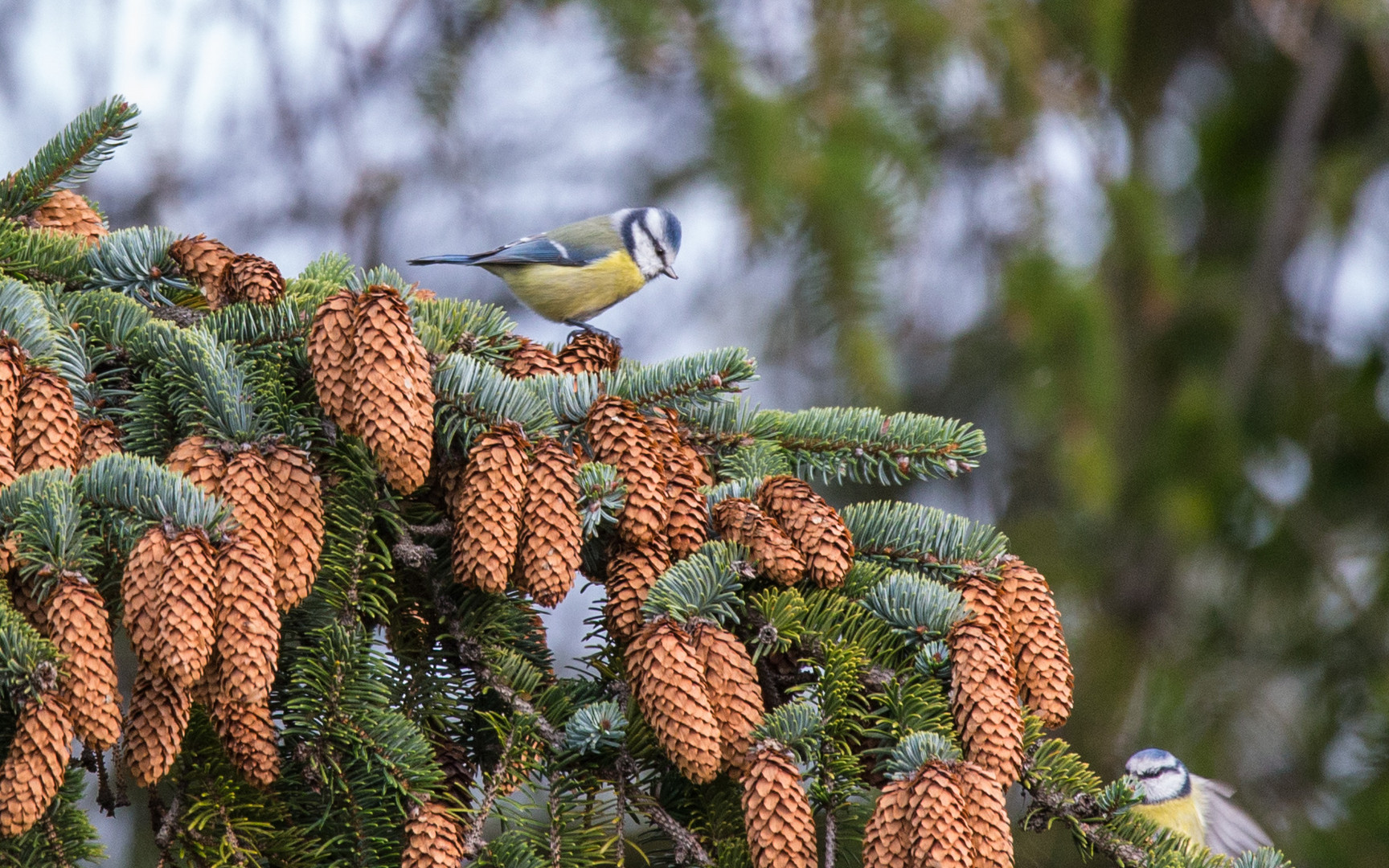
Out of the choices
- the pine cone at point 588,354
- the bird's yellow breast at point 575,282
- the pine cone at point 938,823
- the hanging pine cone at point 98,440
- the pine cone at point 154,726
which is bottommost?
the pine cone at point 154,726

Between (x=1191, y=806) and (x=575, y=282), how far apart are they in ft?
6.05

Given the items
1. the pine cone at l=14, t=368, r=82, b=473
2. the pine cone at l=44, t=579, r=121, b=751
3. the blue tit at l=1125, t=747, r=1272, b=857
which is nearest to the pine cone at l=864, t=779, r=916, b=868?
the pine cone at l=44, t=579, r=121, b=751

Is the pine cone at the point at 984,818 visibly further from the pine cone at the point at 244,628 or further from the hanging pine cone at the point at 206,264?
the hanging pine cone at the point at 206,264

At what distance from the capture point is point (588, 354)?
1.66 m

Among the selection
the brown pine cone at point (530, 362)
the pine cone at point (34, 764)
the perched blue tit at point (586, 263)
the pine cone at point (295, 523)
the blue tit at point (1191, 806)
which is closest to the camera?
the pine cone at point (34, 764)

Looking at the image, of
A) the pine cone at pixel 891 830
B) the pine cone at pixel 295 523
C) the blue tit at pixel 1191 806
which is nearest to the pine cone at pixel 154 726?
the pine cone at pixel 295 523

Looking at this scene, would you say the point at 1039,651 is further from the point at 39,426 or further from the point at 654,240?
the point at 654,240

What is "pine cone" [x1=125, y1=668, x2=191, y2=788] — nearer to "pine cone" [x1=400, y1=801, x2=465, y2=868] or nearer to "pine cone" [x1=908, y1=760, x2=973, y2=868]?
"pine cone" [x1=400, y1=801, x2=465, y2=868]

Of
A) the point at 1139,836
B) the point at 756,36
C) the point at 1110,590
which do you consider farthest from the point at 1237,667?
the point at 1139,836

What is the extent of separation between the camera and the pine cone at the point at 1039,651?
4.47ft

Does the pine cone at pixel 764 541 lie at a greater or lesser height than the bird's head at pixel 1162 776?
lesser

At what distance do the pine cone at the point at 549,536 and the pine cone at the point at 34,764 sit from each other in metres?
0.45

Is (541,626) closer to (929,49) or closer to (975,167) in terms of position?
(929,49)

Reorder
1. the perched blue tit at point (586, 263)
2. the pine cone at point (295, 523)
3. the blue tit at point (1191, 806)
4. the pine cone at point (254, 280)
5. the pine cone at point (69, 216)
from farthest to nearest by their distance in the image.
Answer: the perched blue tit at point (586, 263)
the blue tit at point (1191, 806)
the pine cone at point (69, 216)
the pine cone at point (254, 280)
the pine cone at point (295, 523)
